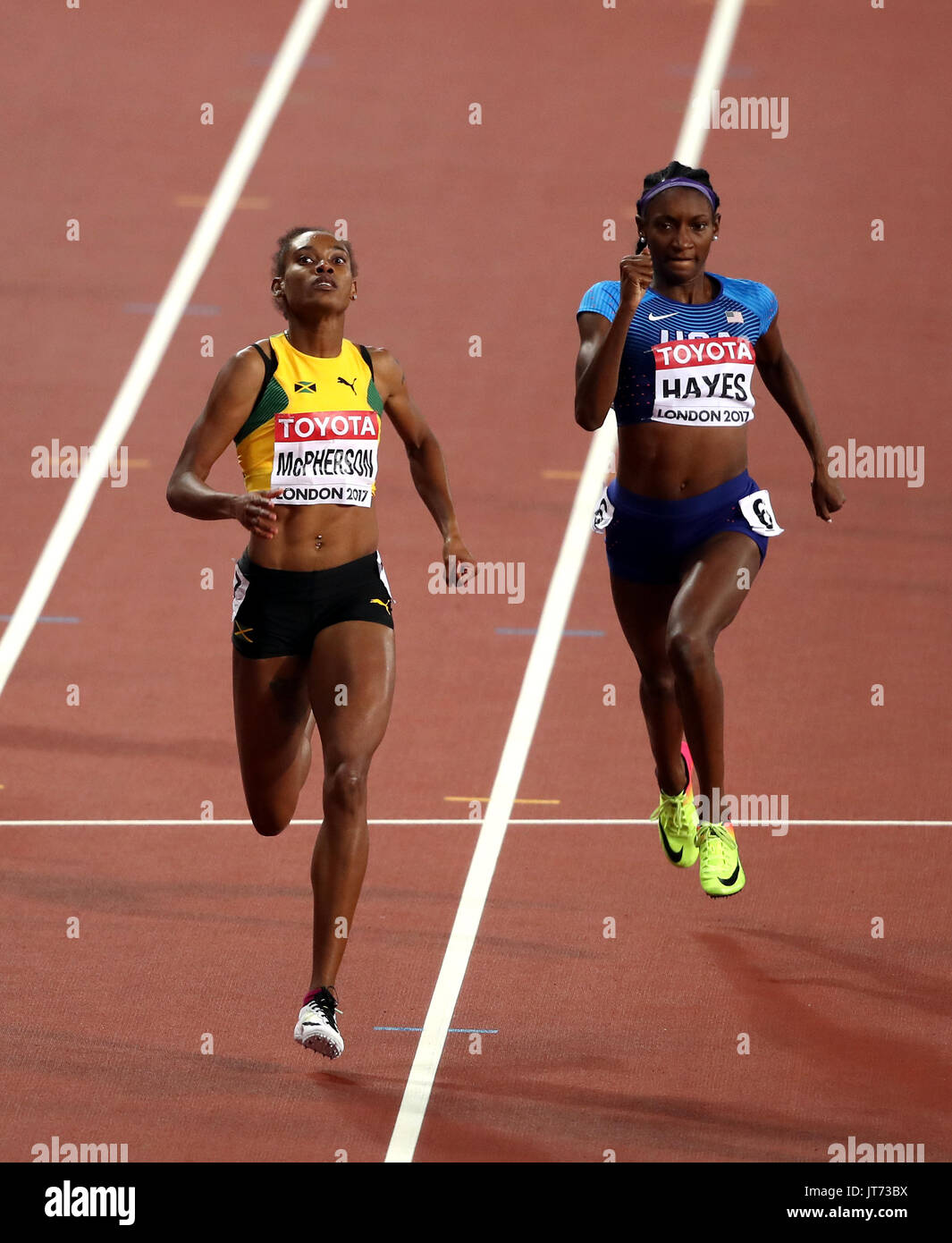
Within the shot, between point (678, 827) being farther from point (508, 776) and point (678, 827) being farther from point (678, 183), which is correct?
point (678, 183)

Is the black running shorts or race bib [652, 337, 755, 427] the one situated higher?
race bib [652, 337, 755, 427]

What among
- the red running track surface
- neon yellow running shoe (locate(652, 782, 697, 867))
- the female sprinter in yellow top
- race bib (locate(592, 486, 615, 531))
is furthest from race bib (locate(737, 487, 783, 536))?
the red running track surface

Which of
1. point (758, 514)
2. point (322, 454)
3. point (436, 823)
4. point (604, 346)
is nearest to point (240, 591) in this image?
point (322, 454)

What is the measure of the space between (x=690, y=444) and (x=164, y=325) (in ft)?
25.0

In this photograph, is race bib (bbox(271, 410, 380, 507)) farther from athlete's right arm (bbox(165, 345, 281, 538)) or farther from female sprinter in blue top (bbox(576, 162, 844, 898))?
female sprinter in blue top (bbox(576, 162, 844, 898))

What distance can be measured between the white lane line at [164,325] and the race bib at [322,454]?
424 cm

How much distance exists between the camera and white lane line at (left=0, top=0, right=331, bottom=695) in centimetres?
1155

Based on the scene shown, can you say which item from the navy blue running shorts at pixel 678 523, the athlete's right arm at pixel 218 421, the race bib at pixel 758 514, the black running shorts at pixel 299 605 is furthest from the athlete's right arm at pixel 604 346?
the athlete's right arm at pixel 218 421

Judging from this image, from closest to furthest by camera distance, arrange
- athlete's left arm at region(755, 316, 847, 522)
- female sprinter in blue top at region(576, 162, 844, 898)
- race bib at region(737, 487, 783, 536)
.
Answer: female sprinter in blue top at region(576, 162, 844, 898), race bib at region(737, 487, 783, 536), athlete's left arm at region(755, 316, 847, 522)

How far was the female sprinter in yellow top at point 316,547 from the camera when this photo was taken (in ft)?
21.7

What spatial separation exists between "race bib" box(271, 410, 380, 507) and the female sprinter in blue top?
783mm

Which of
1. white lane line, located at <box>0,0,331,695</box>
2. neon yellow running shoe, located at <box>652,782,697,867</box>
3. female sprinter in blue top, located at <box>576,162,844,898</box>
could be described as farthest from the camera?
white lane line, located at <box>0,0,331,695</box>

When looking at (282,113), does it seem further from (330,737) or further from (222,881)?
(330,737)

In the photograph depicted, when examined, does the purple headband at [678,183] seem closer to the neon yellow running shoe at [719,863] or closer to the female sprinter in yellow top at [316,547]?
the female sprinter in yellow top at [316,547]
